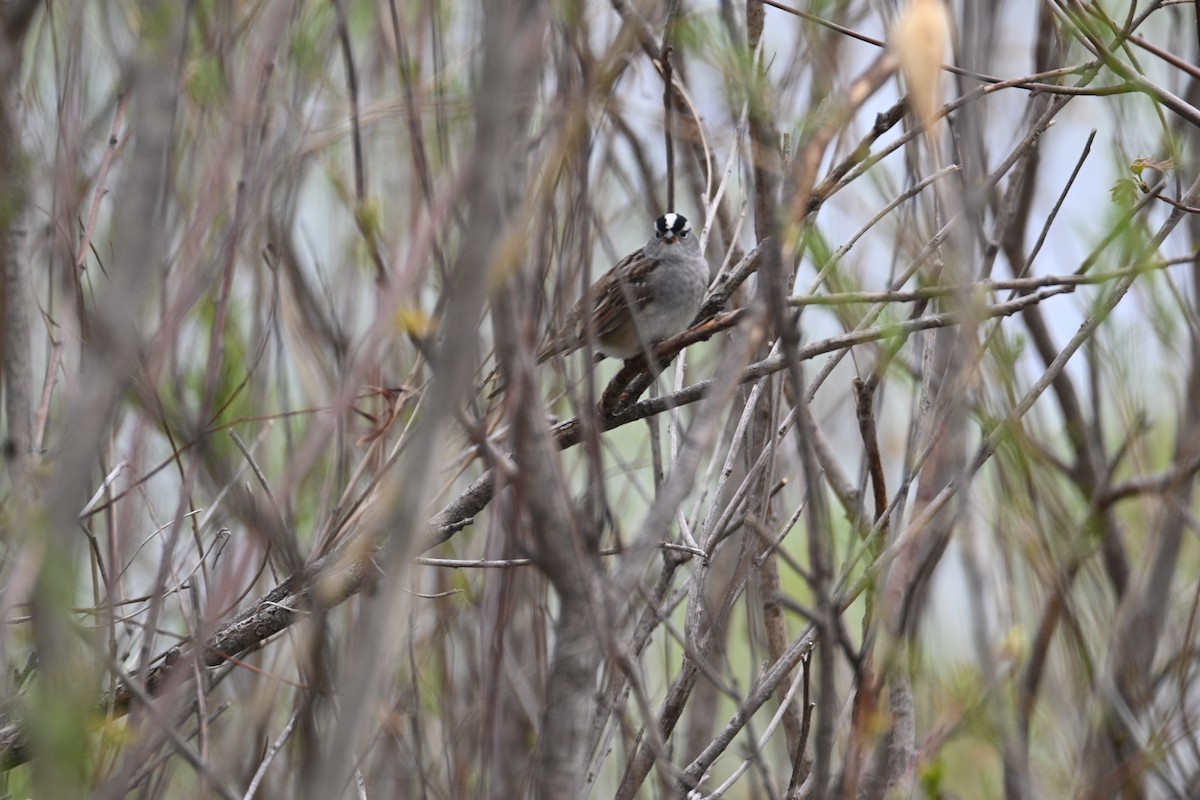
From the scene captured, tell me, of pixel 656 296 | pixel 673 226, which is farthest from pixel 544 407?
pixel 656 296

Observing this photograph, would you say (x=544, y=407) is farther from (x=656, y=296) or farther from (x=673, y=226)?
(x=656, y=296)

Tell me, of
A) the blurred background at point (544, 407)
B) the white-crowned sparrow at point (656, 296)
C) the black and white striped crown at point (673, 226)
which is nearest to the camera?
the blurred background at point (544, 407)

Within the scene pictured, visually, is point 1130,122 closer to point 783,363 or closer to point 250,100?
point 783,363

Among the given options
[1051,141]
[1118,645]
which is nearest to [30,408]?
[1118,645]

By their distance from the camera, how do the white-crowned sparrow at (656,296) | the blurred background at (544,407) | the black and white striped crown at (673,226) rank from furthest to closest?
the white-crowned sparrow at (656,296) → the black and white striped crown at (673,226) → the blurred background at (544,407)

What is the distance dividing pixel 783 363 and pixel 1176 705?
61.3 inches

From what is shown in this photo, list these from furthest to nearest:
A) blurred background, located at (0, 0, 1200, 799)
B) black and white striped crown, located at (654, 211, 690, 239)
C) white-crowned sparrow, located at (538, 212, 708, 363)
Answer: white-crowned sparrow, located at (538, 212, 708, 363) → black and white striped crown, located at (654, 211, 690, 239) → blurred background, located at (0, 0, 1200, 799)

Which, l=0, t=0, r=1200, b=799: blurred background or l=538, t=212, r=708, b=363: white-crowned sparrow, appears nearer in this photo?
l=0, t=0, r=1200, b=799: blurred background

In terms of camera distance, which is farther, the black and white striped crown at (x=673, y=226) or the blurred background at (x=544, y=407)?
the black and white striped crown at (x=673, y=226)

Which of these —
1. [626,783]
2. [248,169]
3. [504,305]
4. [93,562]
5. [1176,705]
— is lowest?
[1176,705]

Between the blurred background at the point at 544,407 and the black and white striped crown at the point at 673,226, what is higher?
the black and white striped crown at the point at 673,226

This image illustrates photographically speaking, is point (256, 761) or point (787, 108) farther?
point (787, 108)

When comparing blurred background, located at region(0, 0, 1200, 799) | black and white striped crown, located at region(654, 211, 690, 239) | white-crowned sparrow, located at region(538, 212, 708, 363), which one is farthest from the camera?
white-crowned sparrow, located at region(538, 212, 708, 363)

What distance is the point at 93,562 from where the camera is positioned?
252cm
